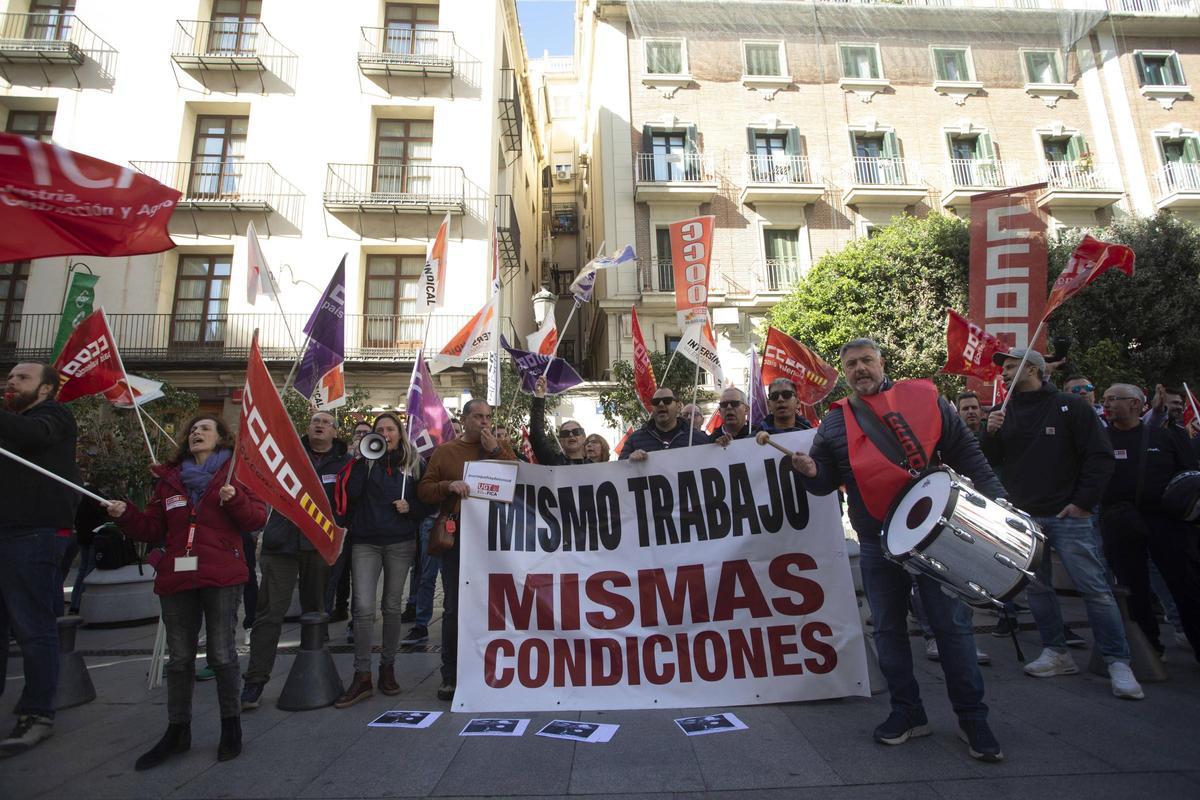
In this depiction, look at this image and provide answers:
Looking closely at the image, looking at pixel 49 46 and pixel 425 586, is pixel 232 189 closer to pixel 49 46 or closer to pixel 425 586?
pixel 49 46

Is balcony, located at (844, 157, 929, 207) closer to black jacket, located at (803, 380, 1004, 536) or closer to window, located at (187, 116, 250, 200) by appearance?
window, located at (187, 116, 250, 200)

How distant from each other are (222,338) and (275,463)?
1613cm

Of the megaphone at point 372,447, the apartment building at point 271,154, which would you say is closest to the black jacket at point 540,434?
the megaphone at point 372,447

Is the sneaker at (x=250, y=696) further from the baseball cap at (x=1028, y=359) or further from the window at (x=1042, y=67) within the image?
the window at (x=1042, y=67)

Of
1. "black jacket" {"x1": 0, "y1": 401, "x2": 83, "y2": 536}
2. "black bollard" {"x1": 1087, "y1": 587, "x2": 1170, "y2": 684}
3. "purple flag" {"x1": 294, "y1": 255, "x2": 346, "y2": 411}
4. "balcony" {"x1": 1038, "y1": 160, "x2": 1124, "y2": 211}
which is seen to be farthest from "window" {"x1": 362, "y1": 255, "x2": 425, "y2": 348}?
"balcony" {"x1": 1038, "y1": 160, "x2": 1124, "y2": 211}

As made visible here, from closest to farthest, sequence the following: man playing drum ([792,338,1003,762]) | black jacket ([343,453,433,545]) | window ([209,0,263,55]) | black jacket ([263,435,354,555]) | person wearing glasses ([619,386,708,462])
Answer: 1. man playing drum ([792,338,1003,762])
2. black jacket ([343,453,433,545])
3. black jacket ([263,435,354,555])
4. person wearing glasses ([619,386,708,462])
5. window ([209,0,263,55])

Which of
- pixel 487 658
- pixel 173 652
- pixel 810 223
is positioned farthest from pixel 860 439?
pixel 810 223

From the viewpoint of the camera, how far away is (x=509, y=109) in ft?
67.5

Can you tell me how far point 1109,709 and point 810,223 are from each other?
20459mm

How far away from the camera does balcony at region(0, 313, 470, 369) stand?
1669cm

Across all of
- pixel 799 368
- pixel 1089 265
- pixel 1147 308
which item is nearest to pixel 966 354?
pixel 799 368

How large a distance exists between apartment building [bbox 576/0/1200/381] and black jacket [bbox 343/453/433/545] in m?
16.0

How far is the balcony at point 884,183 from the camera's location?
850 inches

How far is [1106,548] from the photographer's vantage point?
480 cm
